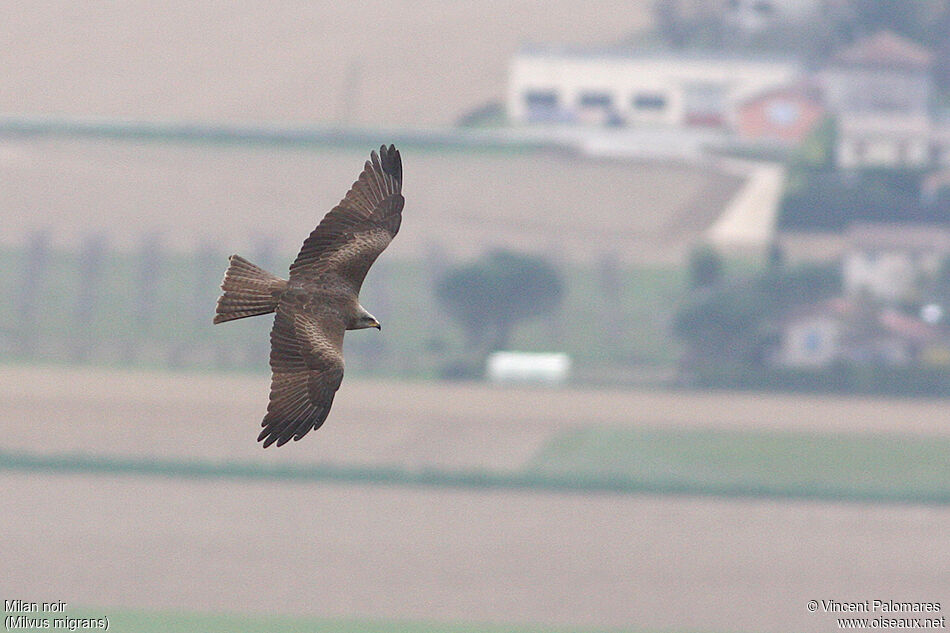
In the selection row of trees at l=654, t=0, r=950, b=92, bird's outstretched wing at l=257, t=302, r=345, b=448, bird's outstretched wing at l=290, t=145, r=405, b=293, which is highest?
row of trees at l=654, t=0, r=950, b=92

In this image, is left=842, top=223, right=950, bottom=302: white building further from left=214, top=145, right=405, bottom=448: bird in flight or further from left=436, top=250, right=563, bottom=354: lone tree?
left=214, top=145, right=405, bottom=448: bird in flight

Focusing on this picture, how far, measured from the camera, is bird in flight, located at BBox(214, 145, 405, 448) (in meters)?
18.0

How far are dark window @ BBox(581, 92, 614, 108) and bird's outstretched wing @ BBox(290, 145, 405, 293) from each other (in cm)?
8286

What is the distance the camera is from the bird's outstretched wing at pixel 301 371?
17828 mm

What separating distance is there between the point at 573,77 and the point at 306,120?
1278 centimetres

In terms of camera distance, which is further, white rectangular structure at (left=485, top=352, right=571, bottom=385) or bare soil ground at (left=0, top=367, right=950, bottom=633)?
white rectangular structure at (left=485, top=352, right=571, bottom=385)

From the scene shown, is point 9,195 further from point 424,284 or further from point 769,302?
point 769,302

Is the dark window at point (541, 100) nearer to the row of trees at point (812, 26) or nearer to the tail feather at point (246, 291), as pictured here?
the row of trees at point (812, 26)

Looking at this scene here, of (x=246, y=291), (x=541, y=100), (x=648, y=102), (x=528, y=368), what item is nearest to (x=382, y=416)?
(x=528, y=368)

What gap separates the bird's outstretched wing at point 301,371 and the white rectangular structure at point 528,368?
2156 inches

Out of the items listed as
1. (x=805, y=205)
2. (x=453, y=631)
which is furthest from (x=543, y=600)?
(x=805, y=205)

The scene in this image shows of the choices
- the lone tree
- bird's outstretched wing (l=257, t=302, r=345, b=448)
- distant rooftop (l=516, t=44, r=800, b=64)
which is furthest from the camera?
distant rooftop (l=516, t=44, r=800, b=64)

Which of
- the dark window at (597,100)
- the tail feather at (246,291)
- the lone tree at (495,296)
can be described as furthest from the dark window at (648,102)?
the tail feather at (246,291)

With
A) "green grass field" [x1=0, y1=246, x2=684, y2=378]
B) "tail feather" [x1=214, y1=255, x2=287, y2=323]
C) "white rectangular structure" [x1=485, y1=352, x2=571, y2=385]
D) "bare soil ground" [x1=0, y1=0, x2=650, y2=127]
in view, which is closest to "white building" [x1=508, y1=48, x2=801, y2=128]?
"bare soil ground" [x1=0, y1=0, x2=650, y2=127]
